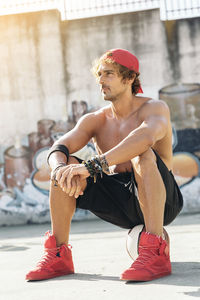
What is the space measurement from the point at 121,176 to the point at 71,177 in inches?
17.0

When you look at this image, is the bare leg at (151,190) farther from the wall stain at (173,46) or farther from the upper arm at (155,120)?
the wall stain at (173,46)

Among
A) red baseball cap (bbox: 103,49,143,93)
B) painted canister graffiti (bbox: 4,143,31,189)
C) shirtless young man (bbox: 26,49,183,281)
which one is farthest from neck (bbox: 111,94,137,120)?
painted canister graffiti (bbox: 4,143,31,189)

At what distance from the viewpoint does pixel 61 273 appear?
3137 mm

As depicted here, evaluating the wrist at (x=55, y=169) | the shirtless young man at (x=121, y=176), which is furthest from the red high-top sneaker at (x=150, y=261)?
the wrist at (x=55, y=169)

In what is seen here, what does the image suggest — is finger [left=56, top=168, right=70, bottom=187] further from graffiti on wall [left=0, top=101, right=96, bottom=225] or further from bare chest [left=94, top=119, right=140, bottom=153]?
graffiti on wall [left=0, top=101, right=96, bottom=225]

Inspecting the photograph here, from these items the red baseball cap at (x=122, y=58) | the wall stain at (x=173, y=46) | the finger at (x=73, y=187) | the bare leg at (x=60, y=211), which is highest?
the wall stain at (x=173, y=46)

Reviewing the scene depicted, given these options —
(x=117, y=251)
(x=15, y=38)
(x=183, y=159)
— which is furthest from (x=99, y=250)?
(x=15, y=38)

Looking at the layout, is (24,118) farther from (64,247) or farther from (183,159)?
(64,247)

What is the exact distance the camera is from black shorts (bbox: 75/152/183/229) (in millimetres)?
3186

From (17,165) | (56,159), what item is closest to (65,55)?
(17,165)

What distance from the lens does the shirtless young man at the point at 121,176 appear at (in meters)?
2.91

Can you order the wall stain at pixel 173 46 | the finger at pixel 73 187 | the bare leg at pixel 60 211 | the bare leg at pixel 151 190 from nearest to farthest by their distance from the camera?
the bare leg at pixel 151 190
the finger at pixel 73 187
the bare leg at pixel 60 211
the wall stain at pixel 173 46

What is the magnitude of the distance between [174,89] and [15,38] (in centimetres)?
327

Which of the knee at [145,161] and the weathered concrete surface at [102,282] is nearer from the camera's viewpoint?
the weathered concrete surface at [102,282]
